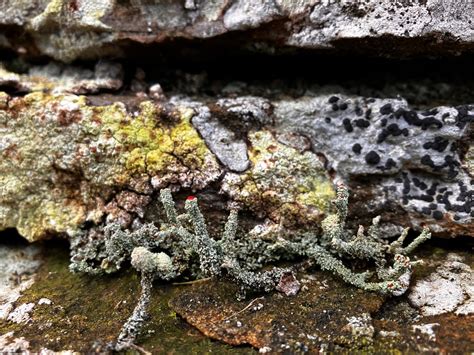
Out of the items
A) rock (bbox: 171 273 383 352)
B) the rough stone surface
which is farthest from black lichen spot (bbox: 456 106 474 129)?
the rough stone surface

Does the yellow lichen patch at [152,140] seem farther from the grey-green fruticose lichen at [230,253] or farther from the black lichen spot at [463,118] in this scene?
the black lichen spot at [463,118]

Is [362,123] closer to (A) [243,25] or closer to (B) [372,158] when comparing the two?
(B) [372,158]

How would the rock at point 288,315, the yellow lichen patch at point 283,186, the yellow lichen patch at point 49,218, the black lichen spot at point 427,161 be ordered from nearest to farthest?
1. the rock at point 288,315
2. the black lichen spot at point 427,161
3. the yellow lichen patch at point 283,186
4. the yellow lichen patch at point 49,218

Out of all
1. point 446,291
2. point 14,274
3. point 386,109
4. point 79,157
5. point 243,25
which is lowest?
point 14,274

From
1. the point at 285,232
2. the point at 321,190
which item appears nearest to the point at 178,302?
the point at 285,232

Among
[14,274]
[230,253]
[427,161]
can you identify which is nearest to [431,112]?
[427,161]

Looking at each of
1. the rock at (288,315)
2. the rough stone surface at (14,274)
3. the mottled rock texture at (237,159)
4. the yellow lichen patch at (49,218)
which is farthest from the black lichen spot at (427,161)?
the rough stone surface at (14,274)

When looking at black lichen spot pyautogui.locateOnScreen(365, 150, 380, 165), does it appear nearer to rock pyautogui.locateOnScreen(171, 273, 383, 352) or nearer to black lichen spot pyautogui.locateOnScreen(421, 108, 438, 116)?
black lichen spot pyautogui.locateOnScreen(421, 108, 438, 116)
